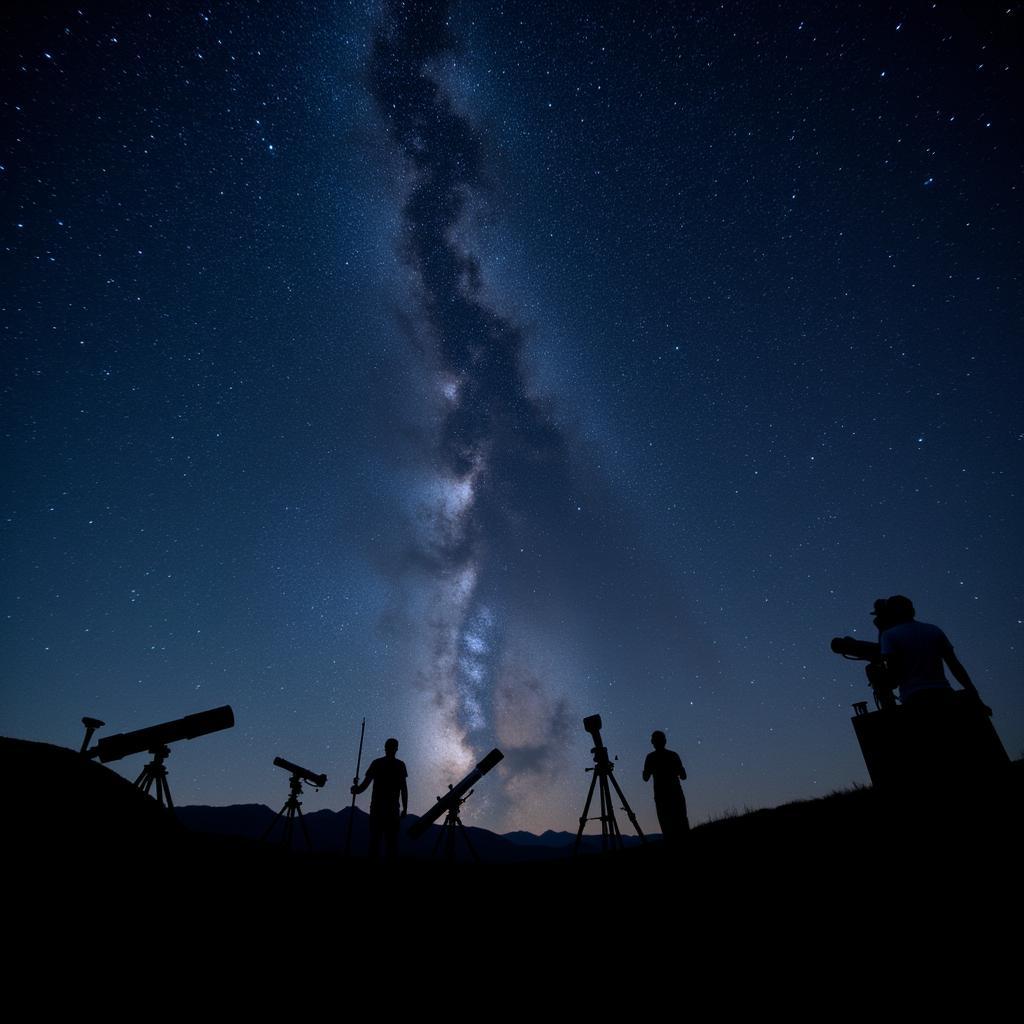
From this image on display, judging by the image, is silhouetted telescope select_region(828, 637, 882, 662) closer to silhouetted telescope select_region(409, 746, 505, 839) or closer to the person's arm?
the person's arm

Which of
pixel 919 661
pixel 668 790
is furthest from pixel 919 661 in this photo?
pixel 668 790

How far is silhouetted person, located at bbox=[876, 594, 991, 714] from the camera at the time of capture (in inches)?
139

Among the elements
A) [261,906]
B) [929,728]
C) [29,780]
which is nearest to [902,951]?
[929,728]

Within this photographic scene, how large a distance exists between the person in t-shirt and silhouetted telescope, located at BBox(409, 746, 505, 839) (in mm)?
9350

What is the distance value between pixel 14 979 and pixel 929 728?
5.76 meters

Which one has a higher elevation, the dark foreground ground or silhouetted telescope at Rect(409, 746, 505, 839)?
silhouetted telescope at Rect(409, 746, 505, 839)

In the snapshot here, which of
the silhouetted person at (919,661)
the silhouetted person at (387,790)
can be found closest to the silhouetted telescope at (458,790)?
the silhouetted person at (387,790)

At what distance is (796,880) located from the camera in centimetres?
417

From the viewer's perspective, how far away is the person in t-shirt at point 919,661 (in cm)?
355

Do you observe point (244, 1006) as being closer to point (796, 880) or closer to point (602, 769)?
point (796, 880)

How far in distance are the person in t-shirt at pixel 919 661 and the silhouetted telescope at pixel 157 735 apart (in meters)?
11.1

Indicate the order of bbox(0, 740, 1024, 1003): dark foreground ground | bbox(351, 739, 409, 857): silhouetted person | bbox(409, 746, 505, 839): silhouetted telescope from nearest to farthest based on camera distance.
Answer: bbox(0, 740, 1024, 1003): dark foreground ground < bbox(351, 739, 409, 857): silhouetted person < bbox(409, 746, 505, 839): silhouetted telescope

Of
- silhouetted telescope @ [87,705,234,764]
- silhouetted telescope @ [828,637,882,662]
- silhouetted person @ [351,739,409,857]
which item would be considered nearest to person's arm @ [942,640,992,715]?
silhouetted telescope @ [828,637,882,662]

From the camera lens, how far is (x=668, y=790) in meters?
8.02
